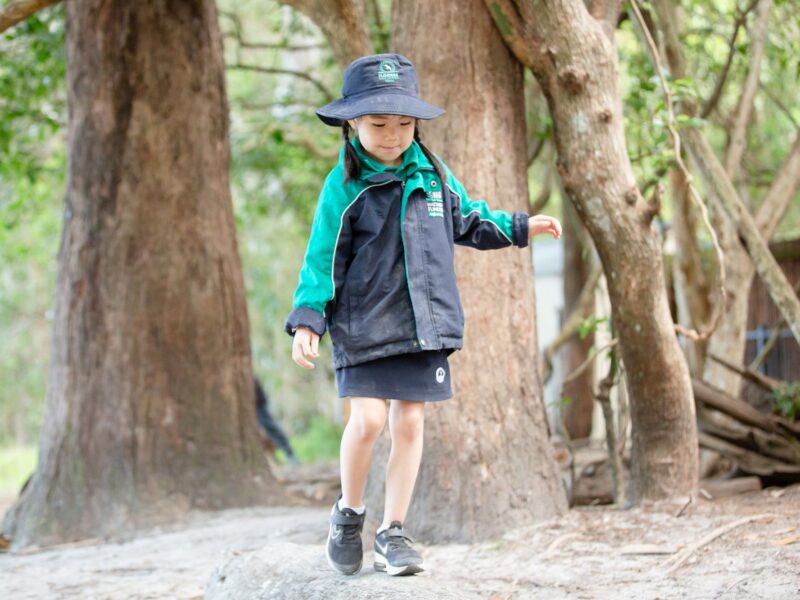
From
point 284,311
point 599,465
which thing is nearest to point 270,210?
point 284,311

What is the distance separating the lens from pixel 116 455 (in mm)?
7023

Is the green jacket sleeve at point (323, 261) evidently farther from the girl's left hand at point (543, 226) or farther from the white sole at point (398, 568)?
the white sole at point (398, 568)

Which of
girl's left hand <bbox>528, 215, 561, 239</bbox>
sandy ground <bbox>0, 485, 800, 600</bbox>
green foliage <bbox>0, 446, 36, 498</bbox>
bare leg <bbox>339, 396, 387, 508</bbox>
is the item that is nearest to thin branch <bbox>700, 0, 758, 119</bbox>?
sandy ground <bbox>0, 485, 800, 600</bbox>

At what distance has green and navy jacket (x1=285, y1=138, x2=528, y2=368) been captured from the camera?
3.54 metres

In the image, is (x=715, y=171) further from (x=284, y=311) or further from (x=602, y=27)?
(x=284, y=311)

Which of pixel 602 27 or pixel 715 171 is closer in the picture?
pixel 602 27

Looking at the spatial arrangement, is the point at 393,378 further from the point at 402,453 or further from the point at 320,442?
the point at 320,442

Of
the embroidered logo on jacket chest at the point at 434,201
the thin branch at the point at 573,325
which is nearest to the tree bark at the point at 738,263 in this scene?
the thin branch at the point at 573,325

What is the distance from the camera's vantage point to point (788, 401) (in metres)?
6.91

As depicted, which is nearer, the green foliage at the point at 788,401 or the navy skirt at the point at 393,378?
the navy skirt at the point at 393,378

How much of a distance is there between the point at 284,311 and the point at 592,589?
509 inches

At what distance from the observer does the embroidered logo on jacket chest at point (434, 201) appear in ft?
12.1

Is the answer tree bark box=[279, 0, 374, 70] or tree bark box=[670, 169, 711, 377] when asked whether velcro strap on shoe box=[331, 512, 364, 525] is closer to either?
tree bark box=[279, 0, 374, 70]

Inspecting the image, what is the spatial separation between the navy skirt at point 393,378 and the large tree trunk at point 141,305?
149 inches
